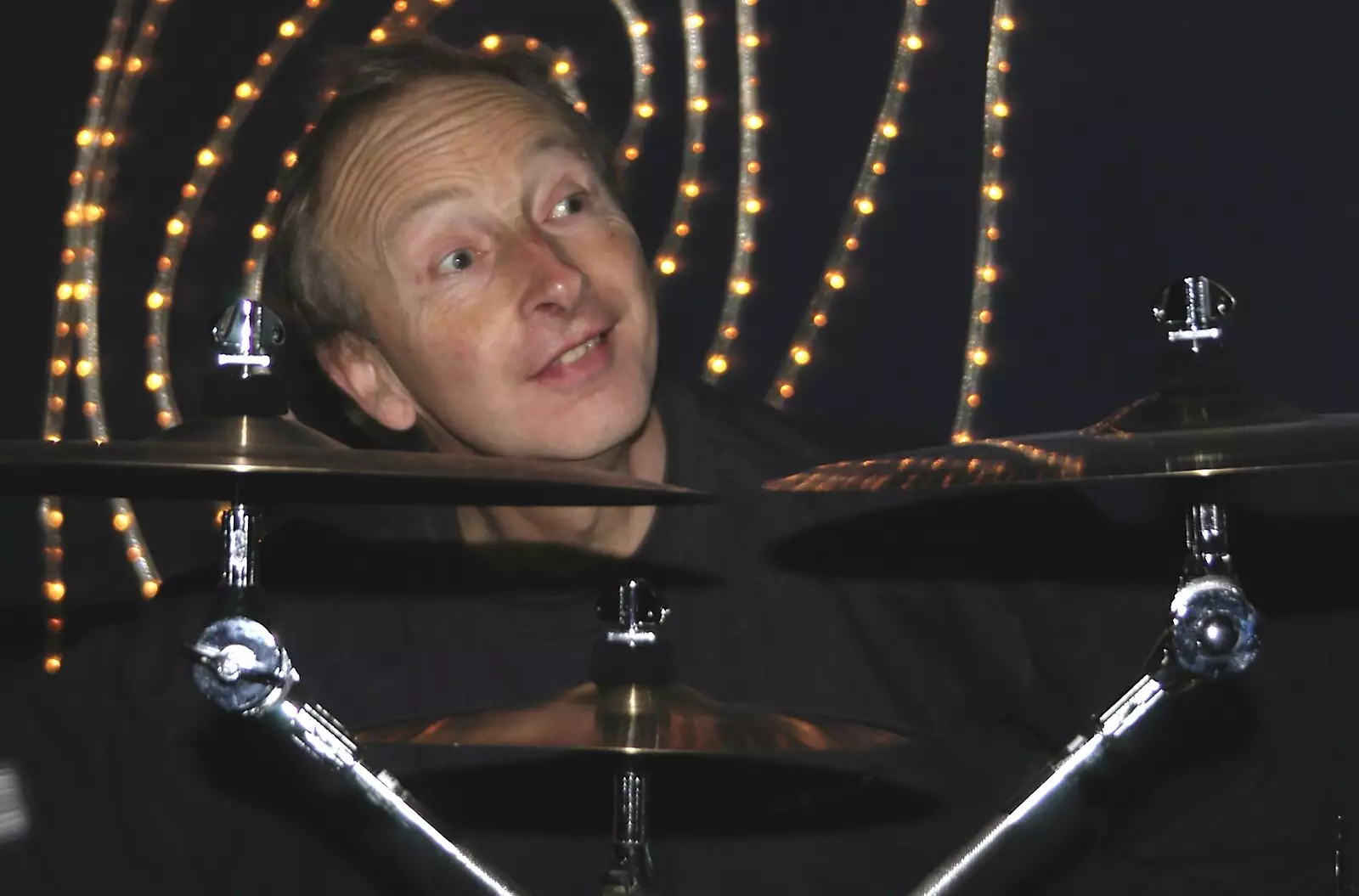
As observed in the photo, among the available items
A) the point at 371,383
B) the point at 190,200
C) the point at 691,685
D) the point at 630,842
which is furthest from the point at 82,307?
the point at 630,842

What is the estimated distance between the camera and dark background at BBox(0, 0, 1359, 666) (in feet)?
5.21

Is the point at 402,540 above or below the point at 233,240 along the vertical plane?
below

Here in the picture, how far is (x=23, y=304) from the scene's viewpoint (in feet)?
6.17

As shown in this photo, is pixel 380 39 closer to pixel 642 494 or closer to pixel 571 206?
pixel 571 206

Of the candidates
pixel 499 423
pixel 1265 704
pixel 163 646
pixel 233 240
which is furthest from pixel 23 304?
pixel 1265 704

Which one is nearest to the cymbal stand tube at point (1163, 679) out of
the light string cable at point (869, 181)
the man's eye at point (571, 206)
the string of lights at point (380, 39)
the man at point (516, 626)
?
the man at point (516, 626)

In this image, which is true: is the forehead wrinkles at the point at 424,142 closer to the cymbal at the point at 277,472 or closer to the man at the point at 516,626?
the man at the point at 516,626

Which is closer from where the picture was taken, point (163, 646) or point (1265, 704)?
point (1265, 704)

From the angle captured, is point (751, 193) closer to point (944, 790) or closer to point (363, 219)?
point (363, 219)

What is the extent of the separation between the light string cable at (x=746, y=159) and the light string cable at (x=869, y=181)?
3.1 inches

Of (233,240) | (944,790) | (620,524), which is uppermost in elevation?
(233,240)

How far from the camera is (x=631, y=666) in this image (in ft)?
3.59

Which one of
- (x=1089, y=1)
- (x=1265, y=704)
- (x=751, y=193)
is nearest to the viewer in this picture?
(x=1265, y=704)

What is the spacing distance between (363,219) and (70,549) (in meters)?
0.55
